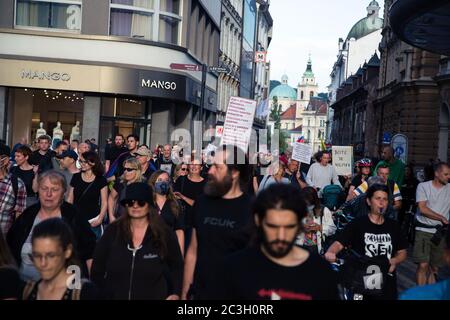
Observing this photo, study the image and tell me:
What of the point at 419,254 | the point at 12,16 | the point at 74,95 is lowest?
the point at 419,254

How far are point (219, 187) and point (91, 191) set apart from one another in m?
3.75

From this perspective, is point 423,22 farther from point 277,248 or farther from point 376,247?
point 277,248

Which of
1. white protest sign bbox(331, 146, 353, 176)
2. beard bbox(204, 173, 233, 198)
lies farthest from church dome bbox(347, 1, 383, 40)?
beard bbox(204, 173, 233, 198)

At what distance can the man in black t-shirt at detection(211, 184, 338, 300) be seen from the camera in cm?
341

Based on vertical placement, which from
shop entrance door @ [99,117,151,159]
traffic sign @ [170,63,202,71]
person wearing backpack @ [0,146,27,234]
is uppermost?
traffic sign @ [170,63,202,71]

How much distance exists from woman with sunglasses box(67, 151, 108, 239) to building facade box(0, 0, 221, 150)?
14.7 meters

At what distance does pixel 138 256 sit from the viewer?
16.9ft

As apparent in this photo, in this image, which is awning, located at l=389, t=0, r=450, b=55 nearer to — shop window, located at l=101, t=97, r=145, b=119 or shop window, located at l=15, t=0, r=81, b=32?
shop window, located at l=101, t=97, r=145, b=119

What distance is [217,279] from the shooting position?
3555 mm

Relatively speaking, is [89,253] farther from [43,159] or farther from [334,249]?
[43,159]

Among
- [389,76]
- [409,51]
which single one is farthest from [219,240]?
[389,76]

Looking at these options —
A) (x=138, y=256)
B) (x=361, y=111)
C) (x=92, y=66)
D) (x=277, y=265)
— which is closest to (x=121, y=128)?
(x=92, y=66)

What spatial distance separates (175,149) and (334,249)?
11.8 m

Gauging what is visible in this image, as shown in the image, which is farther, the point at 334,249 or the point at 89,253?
Answer: the point at 334,249
